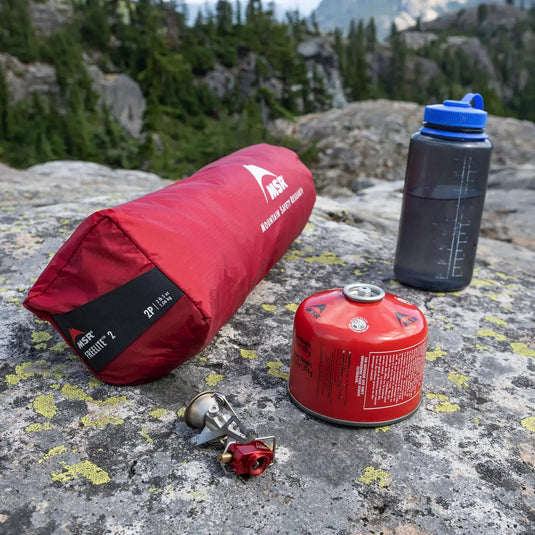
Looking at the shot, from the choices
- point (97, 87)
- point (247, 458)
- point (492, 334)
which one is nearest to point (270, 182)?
point (492, 334)

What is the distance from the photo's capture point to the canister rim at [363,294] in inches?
85.4

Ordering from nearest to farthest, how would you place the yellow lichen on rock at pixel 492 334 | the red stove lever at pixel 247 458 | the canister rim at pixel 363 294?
1. the red stove lever at pixel 247 458
2. the canister rim at pixel 363 294
3. the yellow lichen on rock at pixel 492 334

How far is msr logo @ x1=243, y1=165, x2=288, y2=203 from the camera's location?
3234mm

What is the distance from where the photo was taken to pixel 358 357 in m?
2.05

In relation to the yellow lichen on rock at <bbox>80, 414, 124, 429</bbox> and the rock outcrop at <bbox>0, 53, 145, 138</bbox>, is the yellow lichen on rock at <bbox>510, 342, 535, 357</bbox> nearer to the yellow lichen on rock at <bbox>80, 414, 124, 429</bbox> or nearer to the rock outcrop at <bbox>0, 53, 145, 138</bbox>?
the yellow lichen on rock at <bbox>80, 414, 124, 429</bbox>

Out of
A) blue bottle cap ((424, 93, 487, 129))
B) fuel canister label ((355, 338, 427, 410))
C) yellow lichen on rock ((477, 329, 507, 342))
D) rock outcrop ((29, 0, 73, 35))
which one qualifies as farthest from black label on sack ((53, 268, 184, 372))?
rock outcrop ((29, 0, 73, 35))

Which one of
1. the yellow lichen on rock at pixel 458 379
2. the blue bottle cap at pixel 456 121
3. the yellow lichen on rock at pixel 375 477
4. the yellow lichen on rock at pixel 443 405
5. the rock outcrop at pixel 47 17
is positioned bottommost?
the yellow lichen on rock at pixel 458 379

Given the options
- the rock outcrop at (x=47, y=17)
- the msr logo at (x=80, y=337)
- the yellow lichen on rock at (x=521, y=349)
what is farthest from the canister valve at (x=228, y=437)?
the rock outcrop at (x=47, y=17)

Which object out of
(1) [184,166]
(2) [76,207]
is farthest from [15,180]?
(1) [184,166]

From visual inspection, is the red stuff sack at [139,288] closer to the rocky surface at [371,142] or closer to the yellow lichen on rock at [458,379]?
the yellow lichen on rock at [458,379]

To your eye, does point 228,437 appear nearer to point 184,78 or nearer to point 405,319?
point 405,319

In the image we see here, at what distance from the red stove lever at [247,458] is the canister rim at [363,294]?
0.66m

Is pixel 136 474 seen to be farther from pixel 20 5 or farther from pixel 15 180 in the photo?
pixel 20 5

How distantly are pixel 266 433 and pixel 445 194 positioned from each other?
1.91m
